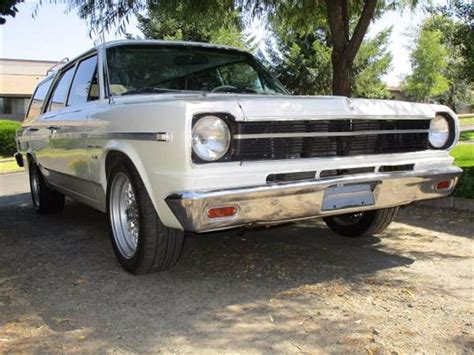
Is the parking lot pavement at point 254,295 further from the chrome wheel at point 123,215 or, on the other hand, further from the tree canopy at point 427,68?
the tree canopy at point 427,68

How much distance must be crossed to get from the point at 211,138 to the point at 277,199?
1.91ft

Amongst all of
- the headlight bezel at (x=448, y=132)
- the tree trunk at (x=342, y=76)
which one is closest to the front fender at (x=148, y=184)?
the headlight bezel at (x=448, y=132)

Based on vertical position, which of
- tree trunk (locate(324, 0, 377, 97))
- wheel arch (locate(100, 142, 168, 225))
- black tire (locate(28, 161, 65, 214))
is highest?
tree trunk (locate(324, 0, 377, 97))

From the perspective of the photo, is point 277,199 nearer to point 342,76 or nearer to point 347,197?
point 347,197

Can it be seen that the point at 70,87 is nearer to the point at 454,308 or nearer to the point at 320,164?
the point at 320,164

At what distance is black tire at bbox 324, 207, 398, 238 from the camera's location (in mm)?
5043

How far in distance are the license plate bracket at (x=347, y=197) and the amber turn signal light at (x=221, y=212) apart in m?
0.68

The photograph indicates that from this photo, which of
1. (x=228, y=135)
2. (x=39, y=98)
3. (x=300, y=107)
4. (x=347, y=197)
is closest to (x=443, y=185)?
(x=347, y=197)

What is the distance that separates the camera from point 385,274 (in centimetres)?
417

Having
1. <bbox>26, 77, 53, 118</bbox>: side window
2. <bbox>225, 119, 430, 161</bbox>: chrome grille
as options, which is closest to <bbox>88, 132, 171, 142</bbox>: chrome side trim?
<bbox>225, 119, 430, 161</bbox>: chrome grille

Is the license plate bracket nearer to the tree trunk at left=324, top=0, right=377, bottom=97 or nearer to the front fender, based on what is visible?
the front fender

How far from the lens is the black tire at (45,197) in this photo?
718cm

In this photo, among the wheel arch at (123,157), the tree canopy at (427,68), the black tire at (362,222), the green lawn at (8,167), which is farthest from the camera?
the tree canopy at (427,68)

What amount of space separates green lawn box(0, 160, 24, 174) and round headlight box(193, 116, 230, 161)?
13.0m
